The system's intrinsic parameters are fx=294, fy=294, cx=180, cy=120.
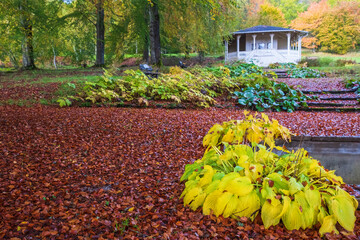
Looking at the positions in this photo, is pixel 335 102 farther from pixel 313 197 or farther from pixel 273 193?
pixel 273 193

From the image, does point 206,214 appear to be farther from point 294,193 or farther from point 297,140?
point 297,140

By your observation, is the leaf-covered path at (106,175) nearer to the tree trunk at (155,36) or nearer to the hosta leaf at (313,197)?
the hosta leaf at (313,197)

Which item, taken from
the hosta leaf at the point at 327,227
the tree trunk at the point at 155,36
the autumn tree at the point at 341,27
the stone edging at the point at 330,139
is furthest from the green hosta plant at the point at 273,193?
the autumn tree at the point at 341,27

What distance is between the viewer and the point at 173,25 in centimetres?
1495

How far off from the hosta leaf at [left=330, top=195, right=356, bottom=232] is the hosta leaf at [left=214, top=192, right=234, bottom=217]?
0.77 m

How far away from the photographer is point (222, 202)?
92.6 inches

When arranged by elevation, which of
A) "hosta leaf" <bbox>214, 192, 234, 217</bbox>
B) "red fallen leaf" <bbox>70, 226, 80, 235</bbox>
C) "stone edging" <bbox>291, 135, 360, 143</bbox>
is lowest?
"red fallen leaf" <bbox>70, 226, 80, 235</bbox>

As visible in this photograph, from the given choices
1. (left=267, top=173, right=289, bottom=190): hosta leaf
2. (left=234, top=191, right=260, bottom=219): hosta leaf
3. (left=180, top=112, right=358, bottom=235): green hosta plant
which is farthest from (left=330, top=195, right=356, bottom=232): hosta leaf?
(left=234, top=191, right=260, bottom=219): hosta leaf

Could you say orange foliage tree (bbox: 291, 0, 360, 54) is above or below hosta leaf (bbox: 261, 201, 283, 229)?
above

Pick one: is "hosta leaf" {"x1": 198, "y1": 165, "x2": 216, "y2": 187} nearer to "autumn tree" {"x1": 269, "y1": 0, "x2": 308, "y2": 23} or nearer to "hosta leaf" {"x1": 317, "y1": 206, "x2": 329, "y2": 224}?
"hosta leaf" {"x1": 317, "y1": 206, "x2": 329, "y2": 224}

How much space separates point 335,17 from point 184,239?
38648 millimetres

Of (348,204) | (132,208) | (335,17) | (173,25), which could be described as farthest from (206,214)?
(335,17)

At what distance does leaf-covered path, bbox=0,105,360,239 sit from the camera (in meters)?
2.31

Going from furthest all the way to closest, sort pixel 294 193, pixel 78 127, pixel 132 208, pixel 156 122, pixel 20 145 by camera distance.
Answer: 1. pixel 156 122
2. pixel 78 127
3. pixel 20 145
4. pixel 132 208
5. pixel 294 193
